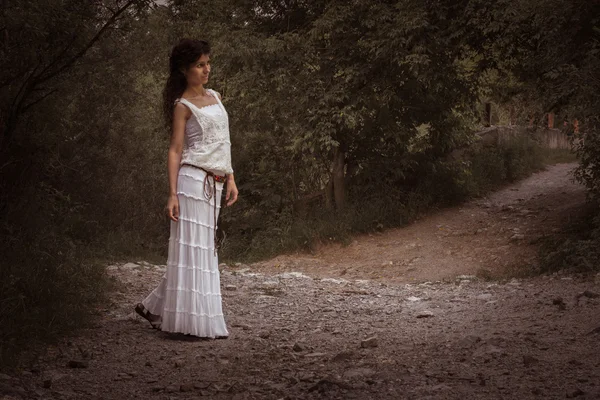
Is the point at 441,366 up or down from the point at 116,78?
down

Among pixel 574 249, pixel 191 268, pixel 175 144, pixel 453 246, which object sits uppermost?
pixel 175 144

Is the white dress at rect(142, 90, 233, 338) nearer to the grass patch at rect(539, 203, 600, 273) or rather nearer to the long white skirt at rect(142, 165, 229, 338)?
the long white skirt at rect(142, 165, 229, 338)

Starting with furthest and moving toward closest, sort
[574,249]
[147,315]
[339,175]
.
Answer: [339,175], [574,249], [147,315]

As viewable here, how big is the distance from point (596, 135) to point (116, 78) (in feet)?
25.5

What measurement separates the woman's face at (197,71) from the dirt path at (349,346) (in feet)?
7.26

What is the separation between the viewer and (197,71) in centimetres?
630

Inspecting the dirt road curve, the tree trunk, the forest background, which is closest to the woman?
the forest background

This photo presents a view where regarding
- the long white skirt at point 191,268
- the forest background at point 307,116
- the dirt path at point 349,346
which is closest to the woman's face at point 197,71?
the long white skirt at point 191,268

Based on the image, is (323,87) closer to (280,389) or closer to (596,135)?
(596,135)

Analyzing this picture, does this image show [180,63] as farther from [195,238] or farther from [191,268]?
[191,268]

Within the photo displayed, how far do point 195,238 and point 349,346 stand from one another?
1.59 meters

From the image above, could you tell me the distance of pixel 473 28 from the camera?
39.8 feet

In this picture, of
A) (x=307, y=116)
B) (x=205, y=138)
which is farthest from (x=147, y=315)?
(x=307, y=116)

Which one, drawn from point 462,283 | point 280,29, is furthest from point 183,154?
point 280,29
